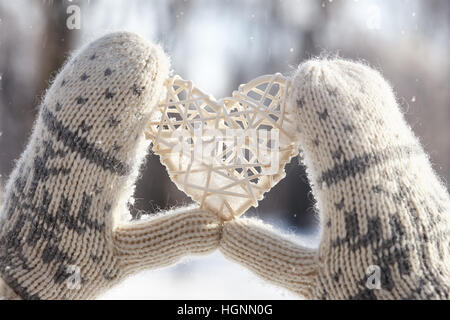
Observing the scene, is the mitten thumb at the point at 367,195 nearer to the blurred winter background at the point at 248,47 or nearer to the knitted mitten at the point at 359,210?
the knitted mitten at the point at 359,210

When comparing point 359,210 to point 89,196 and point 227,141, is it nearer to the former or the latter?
point 227,141

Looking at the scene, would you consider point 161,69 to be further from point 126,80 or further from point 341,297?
point 341,297

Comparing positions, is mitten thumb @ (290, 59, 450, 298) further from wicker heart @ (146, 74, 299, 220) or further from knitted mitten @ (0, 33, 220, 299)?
knitted mitten @ (0, 33, 220, 299)

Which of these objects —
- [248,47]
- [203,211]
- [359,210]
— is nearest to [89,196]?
[203,211]

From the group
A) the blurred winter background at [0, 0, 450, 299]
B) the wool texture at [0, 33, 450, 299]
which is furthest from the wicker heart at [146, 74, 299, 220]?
the blurred winter background at [0, 0, 450, 299]

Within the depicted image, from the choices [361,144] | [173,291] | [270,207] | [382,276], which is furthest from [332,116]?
[270,207]
